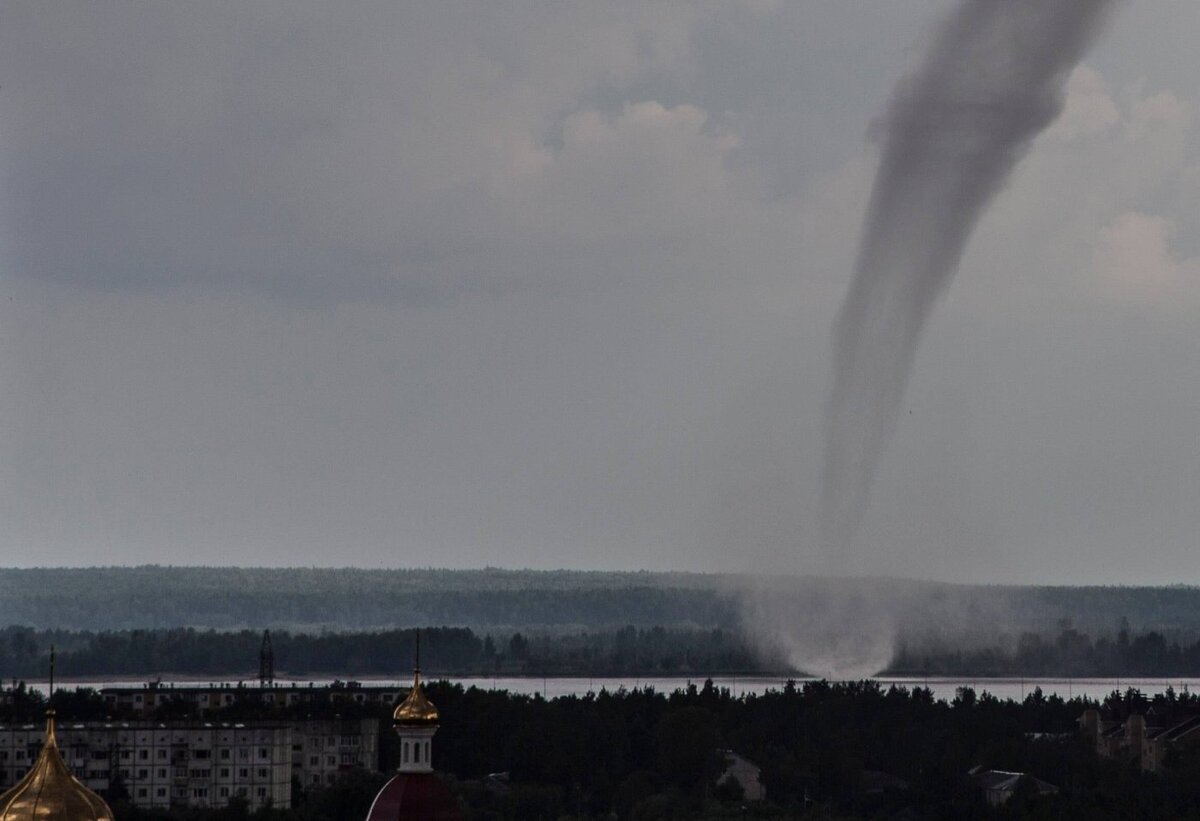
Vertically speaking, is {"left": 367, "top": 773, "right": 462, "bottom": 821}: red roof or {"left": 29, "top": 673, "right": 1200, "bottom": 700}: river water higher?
{"left": 29, "top": 673, "right": 1200, "bottom": 700}: river water

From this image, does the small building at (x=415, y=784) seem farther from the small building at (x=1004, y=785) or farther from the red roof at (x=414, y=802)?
the small building at (x=1004, y=785)

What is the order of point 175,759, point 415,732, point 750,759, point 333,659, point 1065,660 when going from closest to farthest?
point 415,732, point 175,759, point 750,759, point 333,659, point 1065,660

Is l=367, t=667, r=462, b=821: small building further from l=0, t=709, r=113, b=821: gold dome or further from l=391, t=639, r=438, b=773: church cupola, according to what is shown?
l=0, t=709, r=113, b=821: gold dome

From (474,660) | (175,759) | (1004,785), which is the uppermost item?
(474,660)

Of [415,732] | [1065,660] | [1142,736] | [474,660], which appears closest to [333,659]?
[474,660]

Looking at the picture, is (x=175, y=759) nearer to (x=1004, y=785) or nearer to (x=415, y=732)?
(x=1004, y=785)

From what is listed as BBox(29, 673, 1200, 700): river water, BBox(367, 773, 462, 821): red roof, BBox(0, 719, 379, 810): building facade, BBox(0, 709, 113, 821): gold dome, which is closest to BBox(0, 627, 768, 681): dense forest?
BBox(29, 673, 1200, 700): river water

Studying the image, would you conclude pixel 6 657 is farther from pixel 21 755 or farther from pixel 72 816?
pixel 72 816
